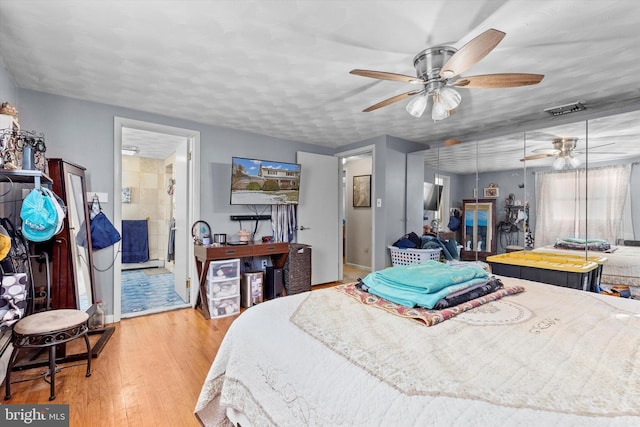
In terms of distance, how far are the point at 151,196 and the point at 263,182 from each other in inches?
137

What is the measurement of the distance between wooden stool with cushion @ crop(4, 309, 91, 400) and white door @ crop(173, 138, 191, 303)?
5.56ft

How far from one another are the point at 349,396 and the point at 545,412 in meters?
0.42

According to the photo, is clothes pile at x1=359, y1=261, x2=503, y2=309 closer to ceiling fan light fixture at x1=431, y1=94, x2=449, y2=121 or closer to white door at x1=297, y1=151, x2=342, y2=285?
ceiling fan light fixture at x1=431, y1=94, x2=449, y2=121

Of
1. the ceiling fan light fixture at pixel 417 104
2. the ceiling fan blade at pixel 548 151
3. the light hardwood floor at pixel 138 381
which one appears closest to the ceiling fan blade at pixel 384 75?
the ceiling fan light fixture at pixel 417 104

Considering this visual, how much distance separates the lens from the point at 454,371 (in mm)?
773

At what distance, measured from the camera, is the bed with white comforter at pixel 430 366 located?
0.66m

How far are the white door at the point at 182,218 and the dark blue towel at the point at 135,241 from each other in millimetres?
2199

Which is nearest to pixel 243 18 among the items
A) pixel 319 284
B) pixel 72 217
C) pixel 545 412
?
pixel 545 412

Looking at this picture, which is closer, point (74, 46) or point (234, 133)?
point (74, 46)

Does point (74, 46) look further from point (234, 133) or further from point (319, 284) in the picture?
point (319, 284)

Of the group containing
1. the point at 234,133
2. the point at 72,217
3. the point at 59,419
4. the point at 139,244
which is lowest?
the point at 59,419

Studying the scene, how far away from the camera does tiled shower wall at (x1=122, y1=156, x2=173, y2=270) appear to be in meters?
5.95

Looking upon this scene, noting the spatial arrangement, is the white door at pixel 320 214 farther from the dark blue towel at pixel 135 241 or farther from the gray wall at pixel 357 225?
the dark blue towel at pixel 135 241

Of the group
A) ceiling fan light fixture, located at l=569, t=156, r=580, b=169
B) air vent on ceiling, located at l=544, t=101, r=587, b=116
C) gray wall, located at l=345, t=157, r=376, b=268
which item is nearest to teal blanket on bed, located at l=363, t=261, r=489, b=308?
ceiling fan light fixture, located at l=569, t=156, r=580, b=169
